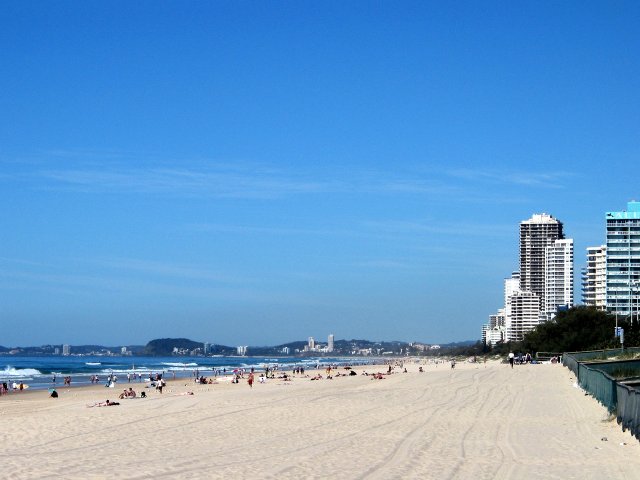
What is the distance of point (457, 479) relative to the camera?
12633mm

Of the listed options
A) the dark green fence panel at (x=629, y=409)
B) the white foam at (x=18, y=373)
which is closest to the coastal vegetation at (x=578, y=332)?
the white foam at (x=18, y=373)

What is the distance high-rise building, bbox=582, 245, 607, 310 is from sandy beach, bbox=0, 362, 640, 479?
5182 inches

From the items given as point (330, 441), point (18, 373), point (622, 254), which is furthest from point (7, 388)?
point (622, 254)

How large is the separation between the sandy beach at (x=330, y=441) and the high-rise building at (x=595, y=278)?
132m

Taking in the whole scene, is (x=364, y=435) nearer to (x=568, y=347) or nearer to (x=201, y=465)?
(x=201, y=465)

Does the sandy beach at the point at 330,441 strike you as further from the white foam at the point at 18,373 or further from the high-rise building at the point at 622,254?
the high-rise building at the point at 622,254

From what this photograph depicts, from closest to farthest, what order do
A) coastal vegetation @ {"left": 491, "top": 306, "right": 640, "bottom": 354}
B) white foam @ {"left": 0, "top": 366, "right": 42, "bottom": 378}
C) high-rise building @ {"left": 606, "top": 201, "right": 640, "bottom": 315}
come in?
white foam @ {"left": 0, "top": 366, "right": 42, "bottom": 378}, coastal vegetation @ {"left": 491, "top": 306, "right": 640, "bottom": 354}, high-rise building @ {"left": 606, "top": 201, "right": 640, "bottom": 315}

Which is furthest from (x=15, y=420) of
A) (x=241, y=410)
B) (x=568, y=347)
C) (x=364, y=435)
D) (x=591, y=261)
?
(x=591, y=261)

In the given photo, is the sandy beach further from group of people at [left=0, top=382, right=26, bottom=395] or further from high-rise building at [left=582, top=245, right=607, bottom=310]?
high-rise building at [left=582, top=245, right=607, bottom=310]

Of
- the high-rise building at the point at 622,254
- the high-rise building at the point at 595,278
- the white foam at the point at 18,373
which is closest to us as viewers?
the white foam at the point at 18,373

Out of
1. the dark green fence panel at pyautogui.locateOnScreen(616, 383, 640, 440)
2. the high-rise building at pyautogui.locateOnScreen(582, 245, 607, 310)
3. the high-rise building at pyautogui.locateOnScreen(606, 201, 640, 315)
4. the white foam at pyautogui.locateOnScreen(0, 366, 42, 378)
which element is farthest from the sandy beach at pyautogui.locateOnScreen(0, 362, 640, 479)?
the high-rise building at pyautogui.locateOnScreen(582, 245, 607, 310)

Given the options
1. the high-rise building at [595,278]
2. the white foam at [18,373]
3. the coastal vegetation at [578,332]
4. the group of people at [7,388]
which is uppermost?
the high-rise building at [595,278]

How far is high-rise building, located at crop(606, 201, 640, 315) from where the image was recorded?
13525cm

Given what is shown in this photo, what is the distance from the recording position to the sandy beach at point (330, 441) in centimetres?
1359
